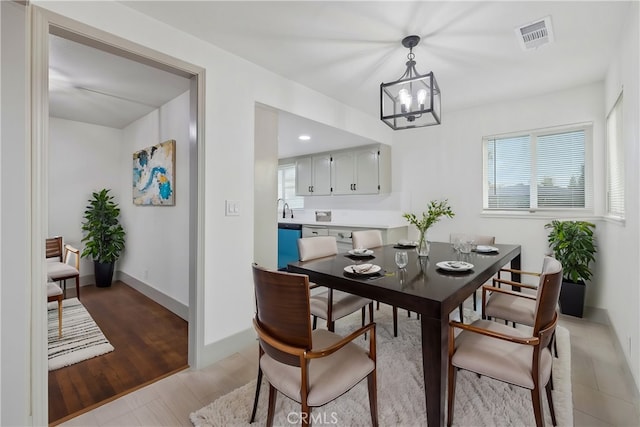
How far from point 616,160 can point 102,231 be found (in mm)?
5993

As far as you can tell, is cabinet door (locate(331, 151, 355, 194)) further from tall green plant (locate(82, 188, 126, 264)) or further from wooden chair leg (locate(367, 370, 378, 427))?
wooden chair leg (locate(367, 370, 378, 427))

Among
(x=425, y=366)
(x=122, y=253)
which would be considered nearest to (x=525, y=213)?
(x=425, y=366)

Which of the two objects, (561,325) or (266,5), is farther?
(561,325)

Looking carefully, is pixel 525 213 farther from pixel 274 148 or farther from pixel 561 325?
pixel 274 148

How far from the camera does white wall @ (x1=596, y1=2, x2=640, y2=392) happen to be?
179cm

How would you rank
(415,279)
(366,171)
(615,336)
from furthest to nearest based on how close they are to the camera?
(366,171)
(615,336)
(415,279)

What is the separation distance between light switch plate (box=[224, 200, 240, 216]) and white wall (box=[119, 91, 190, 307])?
0.87m

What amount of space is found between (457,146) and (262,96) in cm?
282

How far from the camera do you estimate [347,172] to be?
496 centimetres

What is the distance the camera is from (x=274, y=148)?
9.34 ft

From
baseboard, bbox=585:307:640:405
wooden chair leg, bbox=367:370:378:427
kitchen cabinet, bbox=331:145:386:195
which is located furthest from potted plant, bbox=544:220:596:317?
wooden chair leg, bbox=367:370:378:427

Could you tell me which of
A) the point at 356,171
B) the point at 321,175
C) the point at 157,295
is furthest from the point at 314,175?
the point at 157,295

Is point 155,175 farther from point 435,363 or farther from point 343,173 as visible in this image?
point 435,363

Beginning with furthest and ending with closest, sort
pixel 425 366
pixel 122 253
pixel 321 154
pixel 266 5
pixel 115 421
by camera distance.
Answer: pixel 321 154 < pixel 122 253 < pixel 266 5 < pixel 115 421 < pixel 425 366
